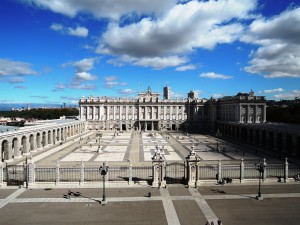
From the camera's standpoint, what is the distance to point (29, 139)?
184ft

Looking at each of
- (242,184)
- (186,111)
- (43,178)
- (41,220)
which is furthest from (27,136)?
(186,111)

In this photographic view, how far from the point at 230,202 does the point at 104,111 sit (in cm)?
9688

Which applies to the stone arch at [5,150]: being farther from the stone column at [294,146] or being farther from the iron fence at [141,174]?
the stone column at [294,146]

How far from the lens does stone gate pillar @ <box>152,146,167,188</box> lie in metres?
27.3

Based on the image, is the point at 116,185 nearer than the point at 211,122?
Yes

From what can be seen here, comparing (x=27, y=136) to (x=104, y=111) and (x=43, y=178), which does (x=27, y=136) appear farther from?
(x=104, y=111)

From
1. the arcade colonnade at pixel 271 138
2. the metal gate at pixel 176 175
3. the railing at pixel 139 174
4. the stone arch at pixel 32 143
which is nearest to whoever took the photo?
the metal gate at pixel 176 175

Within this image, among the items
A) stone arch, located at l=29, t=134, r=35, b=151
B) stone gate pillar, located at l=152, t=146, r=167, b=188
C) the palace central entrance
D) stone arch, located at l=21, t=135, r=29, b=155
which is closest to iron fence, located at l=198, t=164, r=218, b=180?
stone gate pillar, located at l=152, t=146, r=167, b=188

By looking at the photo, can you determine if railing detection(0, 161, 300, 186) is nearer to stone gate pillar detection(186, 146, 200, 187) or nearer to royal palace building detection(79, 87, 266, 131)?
stone gate pillar detection(186, 146, 200, 187)

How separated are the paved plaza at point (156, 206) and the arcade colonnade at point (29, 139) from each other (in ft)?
75.0

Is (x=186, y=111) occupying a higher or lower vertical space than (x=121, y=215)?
higher

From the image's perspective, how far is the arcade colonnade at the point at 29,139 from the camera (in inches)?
1841

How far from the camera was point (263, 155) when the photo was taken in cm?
5234

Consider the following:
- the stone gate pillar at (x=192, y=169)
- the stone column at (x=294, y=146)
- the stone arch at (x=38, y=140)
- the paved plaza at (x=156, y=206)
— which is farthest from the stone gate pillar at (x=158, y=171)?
the stone arch at (x=38, y=140)
